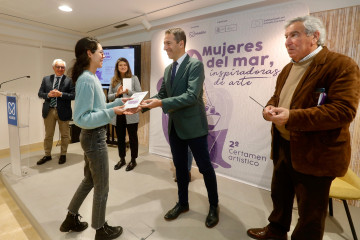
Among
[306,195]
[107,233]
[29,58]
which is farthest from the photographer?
[29,58]

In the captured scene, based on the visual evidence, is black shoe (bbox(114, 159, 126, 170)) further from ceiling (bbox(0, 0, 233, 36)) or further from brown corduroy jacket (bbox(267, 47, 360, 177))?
brown corduroy jacket (bbox(267, 47, 360, 177))

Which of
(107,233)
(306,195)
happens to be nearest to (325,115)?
(306,195)

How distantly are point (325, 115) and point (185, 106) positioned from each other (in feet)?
3.02

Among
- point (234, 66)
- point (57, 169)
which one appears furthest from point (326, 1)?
point (57, 169)

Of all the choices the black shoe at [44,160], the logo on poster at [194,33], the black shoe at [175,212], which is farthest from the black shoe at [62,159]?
the logo on poster at [194,33]

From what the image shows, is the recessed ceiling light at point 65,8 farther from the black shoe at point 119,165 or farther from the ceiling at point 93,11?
the black shoe at point 119,165

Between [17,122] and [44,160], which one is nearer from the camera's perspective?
[17,122]

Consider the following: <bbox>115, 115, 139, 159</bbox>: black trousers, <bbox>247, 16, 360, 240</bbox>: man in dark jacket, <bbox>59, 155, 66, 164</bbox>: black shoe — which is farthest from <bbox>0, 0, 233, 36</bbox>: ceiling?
<bbox>59, 155, 66, 164</bbox>: black shoe

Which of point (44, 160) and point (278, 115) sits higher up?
point (278, 115)

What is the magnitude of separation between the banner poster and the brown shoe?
3.31 ft

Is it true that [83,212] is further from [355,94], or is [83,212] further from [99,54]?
[355,94]

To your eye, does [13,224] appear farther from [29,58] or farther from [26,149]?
[29,58]

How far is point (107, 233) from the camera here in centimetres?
163

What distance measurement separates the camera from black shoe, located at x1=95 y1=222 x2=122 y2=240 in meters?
1.60
